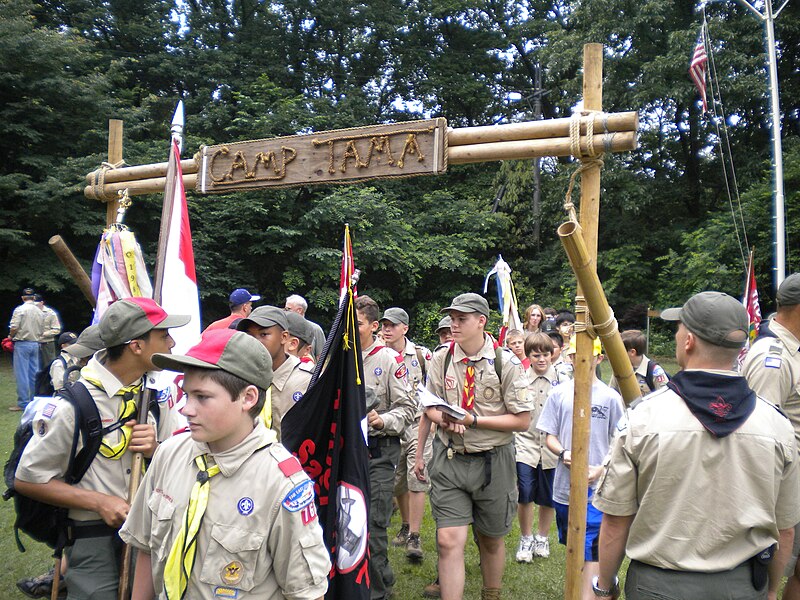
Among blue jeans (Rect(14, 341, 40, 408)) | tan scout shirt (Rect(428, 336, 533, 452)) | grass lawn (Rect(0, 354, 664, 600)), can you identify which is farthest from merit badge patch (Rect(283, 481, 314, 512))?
blue jeans (Rect(14, 341, 40, 408))

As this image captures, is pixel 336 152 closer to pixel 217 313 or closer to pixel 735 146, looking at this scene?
pixel 217 313

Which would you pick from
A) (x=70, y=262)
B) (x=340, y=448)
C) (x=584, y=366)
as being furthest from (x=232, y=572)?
(x=70, y=262)

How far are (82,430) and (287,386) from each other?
148cm

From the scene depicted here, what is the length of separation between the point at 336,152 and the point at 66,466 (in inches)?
108

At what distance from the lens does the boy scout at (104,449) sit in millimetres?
2996

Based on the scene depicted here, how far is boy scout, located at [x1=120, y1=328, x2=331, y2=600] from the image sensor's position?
2.29 m

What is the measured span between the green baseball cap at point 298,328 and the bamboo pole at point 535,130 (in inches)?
64.5

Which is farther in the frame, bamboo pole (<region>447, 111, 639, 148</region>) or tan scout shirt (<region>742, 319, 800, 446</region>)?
bamboo pole (<region>447, 111, 639, 148</region>)

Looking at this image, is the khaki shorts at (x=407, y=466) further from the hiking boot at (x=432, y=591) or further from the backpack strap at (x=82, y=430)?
the backpack strap at (x=82, y=430)

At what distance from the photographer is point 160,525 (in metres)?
2.42

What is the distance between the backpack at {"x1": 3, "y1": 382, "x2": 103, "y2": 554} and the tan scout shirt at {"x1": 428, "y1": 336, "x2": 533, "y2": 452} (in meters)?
2.57

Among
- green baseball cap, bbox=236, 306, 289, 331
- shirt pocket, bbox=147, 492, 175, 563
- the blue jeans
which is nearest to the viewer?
shirt pocket, bbox=147, 492, 175, 563

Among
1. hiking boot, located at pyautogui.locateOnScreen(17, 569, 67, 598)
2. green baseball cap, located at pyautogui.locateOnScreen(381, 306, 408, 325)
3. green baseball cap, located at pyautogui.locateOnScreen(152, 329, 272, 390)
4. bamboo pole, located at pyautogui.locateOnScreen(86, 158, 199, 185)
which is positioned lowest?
hiking boot, located at pyautogui.locateOnScreen(17, 569, 67, 598)

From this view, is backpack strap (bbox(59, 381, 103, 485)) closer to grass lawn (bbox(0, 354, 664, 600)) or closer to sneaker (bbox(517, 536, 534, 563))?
grass lawn (bbox(0, 354, 664, 600))
